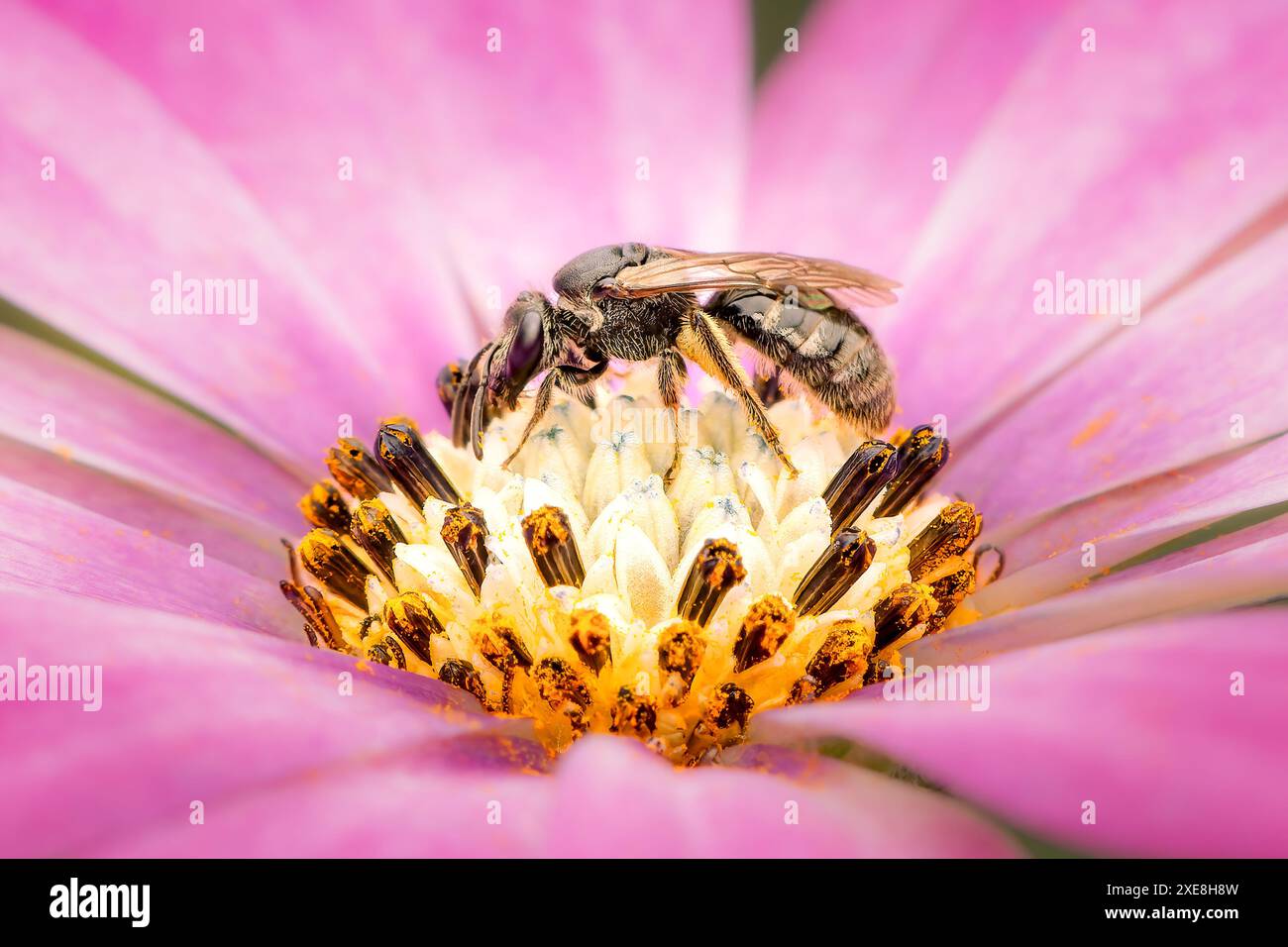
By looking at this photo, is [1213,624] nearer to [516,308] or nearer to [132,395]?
[516,308]

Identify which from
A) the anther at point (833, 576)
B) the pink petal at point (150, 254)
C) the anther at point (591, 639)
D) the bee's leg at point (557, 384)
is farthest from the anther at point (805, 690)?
the pink petal at point (150, 254)

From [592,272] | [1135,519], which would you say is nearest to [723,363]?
[592,272]

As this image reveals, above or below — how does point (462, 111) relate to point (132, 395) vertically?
above

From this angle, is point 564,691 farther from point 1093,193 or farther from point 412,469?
point 1093,193

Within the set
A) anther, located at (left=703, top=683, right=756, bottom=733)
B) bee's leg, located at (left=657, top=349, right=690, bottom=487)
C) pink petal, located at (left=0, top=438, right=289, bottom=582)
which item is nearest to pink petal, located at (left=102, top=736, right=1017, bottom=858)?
anther, located at (left=703, top=683, right=756, bottom=733)

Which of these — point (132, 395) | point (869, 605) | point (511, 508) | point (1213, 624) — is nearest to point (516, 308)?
point (511, 508)

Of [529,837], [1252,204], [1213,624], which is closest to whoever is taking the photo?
[1213,624]

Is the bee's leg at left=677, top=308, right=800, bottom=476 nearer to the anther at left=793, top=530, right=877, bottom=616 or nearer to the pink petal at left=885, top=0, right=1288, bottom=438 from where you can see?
the anther at left=793, top=530, right=877, bottom=616
